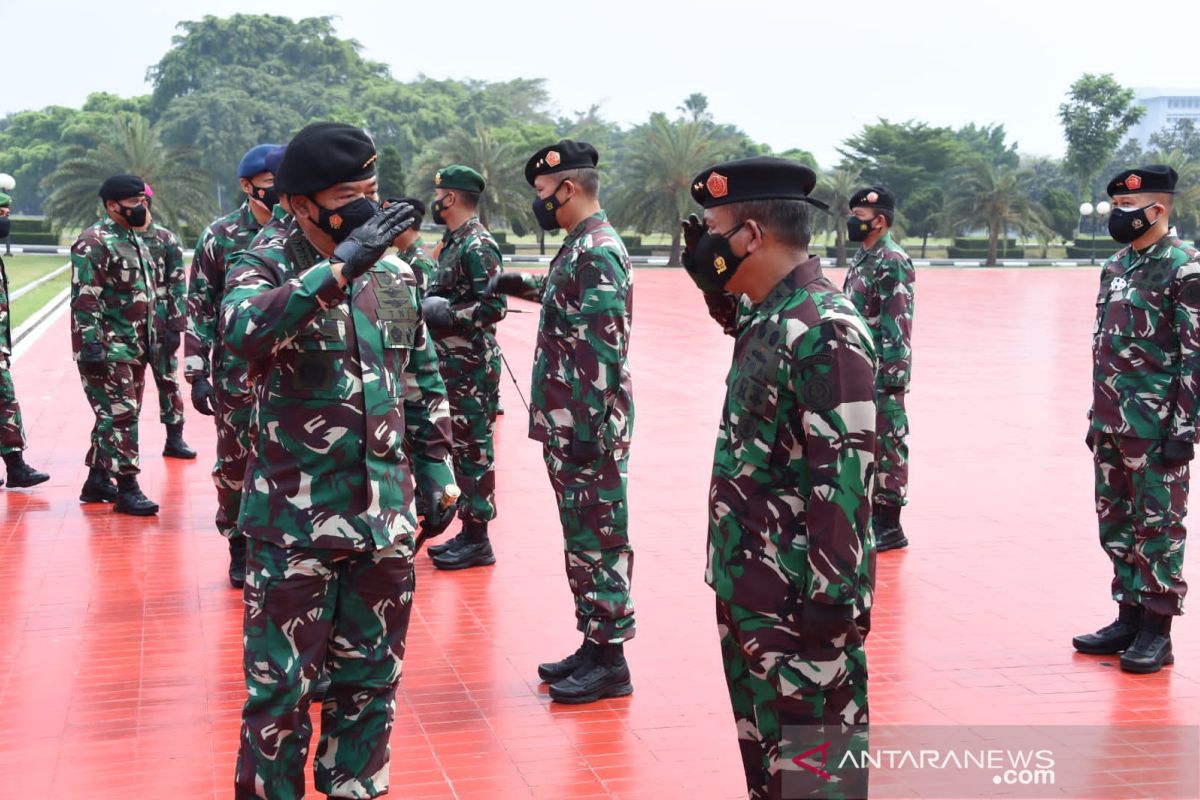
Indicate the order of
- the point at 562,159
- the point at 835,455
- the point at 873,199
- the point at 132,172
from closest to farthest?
the point at 835,455, the point at 562,159, the point at 873,199, the point at 132,172

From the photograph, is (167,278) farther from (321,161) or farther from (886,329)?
(321,161)

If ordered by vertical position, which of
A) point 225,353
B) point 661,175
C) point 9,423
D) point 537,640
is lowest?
point 537,640

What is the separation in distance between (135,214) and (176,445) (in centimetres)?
276

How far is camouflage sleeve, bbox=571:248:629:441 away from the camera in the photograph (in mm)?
4895

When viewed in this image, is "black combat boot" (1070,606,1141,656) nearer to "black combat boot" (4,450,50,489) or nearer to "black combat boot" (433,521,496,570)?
"black combat boot" (433,521,496,570)

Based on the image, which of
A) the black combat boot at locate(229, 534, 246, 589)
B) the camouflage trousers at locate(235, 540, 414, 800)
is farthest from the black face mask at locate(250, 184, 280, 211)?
the camouflage trousers at locate(235, 540, 414, 800)

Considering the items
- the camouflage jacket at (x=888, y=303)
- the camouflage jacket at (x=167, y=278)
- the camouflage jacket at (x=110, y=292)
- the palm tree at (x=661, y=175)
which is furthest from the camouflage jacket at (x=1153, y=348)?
the palm tree at (x=661, y=175)

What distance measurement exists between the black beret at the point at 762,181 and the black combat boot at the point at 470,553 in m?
4.23

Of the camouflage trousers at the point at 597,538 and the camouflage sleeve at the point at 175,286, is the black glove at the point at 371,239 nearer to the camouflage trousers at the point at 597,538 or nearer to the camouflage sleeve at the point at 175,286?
the camouflage trousers at the point at 597,538

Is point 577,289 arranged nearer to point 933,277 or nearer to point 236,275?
point 236,275

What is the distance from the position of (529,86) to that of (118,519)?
300ft

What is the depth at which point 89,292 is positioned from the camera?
8.05 metres

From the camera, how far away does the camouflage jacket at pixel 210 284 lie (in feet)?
20.9

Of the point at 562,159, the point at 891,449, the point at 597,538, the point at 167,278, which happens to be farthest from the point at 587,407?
the point at 167,278
